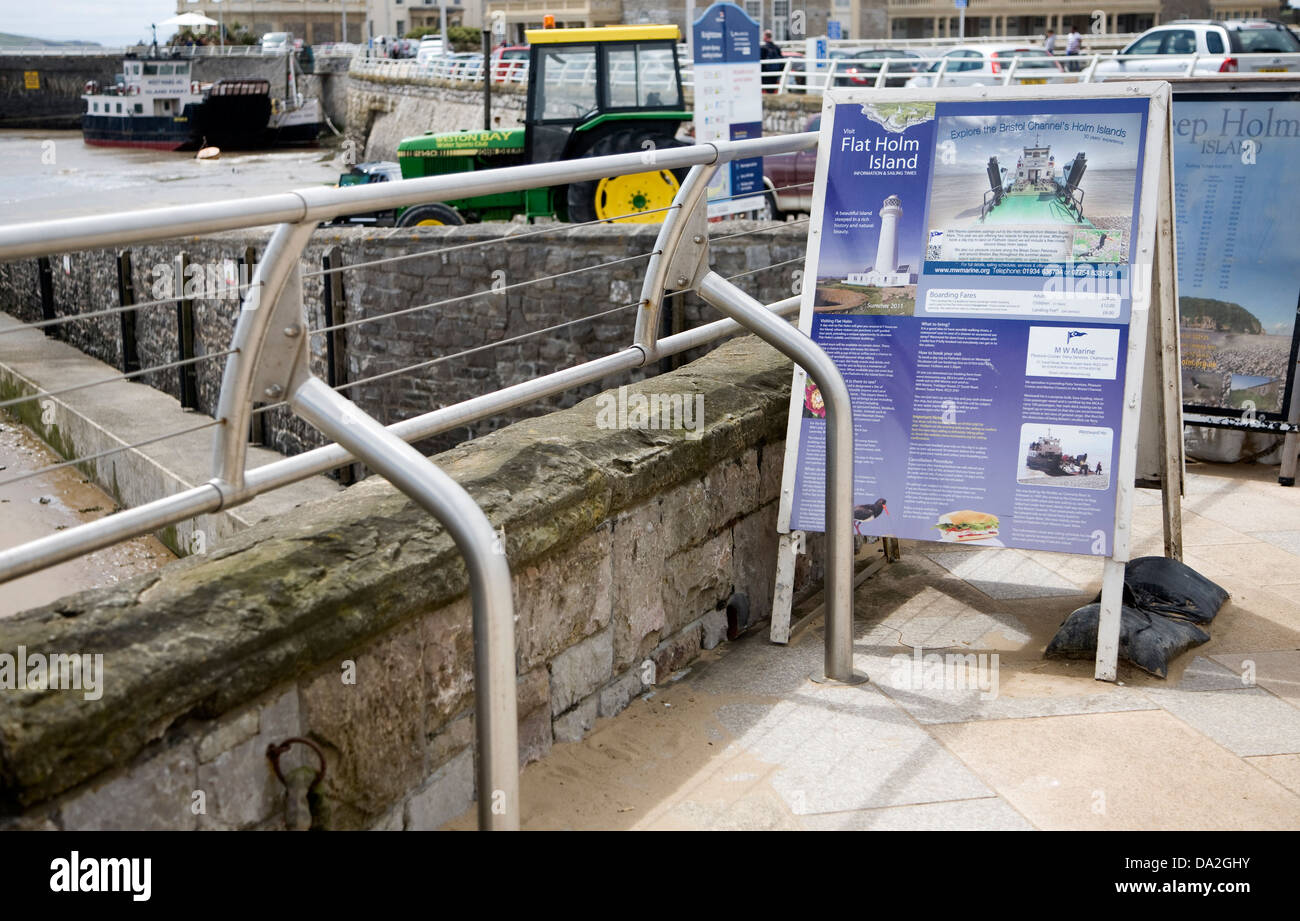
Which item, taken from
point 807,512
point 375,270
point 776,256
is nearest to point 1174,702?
point 807,512

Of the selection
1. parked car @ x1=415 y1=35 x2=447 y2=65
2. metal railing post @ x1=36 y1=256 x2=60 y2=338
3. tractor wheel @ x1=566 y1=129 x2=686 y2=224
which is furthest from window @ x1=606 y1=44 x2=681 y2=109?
parked car @ x1=415 y1=35 x2=447 y2=65

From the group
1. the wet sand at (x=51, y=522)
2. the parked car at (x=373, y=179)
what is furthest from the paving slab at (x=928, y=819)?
the parked car at (x=373, y=179)

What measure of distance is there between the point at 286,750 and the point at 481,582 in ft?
1.86

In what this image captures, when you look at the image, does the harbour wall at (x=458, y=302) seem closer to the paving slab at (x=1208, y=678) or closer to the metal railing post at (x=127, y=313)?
the metal railing post at (x=127, y=313)

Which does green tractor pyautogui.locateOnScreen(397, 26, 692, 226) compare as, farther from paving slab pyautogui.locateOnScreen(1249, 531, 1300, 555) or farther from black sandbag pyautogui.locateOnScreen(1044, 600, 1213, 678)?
black sandbag pyautogui.locateOnScreen(1044, 600, 1213, 678)

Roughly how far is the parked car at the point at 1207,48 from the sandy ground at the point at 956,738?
724 inches

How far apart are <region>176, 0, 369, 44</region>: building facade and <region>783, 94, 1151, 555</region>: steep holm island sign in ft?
324

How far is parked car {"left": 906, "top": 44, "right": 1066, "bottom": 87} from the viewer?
2256 centimetres

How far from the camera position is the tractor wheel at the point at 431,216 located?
39.8ft

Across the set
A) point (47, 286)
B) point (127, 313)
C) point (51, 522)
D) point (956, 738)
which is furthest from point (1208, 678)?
point (47, 286)

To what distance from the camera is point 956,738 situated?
10.4 ft

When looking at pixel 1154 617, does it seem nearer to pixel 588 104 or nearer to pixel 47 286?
pixel 588 104
